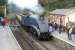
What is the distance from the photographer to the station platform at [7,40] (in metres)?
3.32

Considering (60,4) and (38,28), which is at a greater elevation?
(60,4)

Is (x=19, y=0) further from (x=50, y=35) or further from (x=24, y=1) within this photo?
(x=50, y=35)

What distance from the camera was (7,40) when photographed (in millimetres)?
3648

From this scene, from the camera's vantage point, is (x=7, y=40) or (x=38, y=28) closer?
(x=7, y=40)

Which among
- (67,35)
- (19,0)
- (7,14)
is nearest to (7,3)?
(7,14)

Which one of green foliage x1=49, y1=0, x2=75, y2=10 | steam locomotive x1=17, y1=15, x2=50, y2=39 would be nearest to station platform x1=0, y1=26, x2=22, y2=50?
green foliage x1=49, y1=0, x2=75, y2=10

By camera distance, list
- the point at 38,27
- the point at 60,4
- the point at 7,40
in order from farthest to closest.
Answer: the point at 38,27 < the point at 60,4 < the point at 7,40

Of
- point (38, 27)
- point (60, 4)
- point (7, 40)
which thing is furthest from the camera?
point (38, 27)

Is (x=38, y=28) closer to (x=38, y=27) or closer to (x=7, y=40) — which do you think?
(x=38, y=27)

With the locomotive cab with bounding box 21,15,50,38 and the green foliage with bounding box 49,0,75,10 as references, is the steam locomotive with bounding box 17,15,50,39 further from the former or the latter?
the green foliage with bounding box 49,0,75,10

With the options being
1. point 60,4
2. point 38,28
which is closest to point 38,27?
point 38,28

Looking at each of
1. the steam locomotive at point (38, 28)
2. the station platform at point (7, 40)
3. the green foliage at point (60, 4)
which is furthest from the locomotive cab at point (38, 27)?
the station platform at point (7, 40)

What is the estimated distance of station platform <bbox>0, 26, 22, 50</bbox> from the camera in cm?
332

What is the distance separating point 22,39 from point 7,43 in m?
1.11
